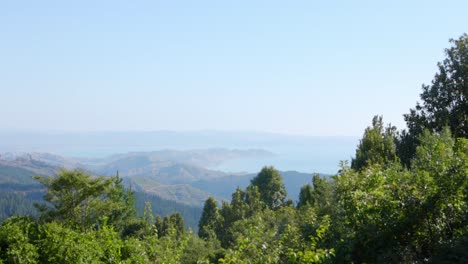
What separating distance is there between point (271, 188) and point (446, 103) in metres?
21.5

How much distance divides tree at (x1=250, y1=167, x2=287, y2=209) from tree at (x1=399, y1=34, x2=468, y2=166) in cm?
1791

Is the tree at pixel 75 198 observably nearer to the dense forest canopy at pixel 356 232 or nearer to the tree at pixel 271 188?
the dense forest canopy at pixel 356 232

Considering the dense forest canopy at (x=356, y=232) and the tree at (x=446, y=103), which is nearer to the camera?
the dense forest canopy at (x=356, y=232)

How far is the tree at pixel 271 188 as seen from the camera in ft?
152

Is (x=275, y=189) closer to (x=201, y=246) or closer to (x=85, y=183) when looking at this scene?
(x=201, y=246)

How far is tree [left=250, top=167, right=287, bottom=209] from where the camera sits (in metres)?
46.2

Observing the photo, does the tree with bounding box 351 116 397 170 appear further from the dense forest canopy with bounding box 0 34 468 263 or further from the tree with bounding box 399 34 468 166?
the dense forest canopy with bounding box 0 34 468 263

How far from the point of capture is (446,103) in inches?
1190

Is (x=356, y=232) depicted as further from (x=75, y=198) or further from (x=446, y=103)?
(x=446, y=103)

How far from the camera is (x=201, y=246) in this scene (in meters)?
27.5

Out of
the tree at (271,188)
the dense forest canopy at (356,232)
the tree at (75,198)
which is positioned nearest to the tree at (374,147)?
the dense forest canopy at (356,232)

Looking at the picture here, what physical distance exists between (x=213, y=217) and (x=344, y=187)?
37780 mm

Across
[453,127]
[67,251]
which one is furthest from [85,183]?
[453,127]

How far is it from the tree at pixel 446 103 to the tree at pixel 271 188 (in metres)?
17.9
